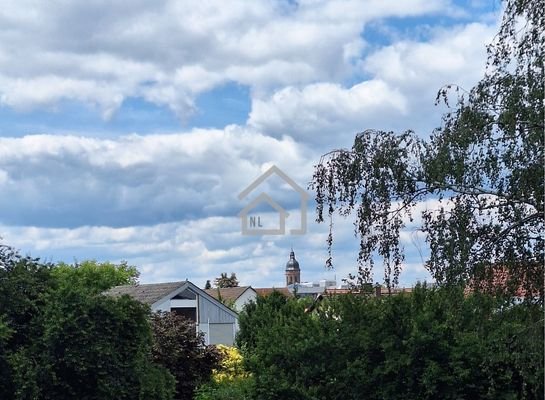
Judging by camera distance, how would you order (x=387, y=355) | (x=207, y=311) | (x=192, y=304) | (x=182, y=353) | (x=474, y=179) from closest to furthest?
(x=474, y=179) < (x=387, y=355) < (x=182, y=353) < (x=192, y=304) < (x=207, y=311)

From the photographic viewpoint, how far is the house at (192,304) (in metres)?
43.3

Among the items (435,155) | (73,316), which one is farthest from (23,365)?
(435,155)

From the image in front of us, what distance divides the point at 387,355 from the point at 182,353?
10.3 metres

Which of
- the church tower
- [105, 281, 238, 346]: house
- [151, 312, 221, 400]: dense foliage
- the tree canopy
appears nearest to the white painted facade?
[105, 281, 238, 346]: house

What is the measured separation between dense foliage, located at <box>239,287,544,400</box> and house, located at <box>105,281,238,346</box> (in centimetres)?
2213

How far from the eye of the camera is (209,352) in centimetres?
2652

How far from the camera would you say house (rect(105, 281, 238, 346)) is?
4334cm

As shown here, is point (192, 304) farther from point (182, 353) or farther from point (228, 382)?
point (228, 382)

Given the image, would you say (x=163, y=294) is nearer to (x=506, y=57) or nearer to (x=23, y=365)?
(x=23, y=365)

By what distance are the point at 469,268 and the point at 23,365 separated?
1189 centimetres

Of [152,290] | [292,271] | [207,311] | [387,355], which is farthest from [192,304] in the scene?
[292,271]

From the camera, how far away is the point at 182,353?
2608 cm

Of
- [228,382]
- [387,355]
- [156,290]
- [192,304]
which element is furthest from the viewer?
[192,304]

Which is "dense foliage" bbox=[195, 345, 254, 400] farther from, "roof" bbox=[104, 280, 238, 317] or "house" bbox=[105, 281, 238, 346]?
"roof" bbox=[104, 280, 238, 317]
